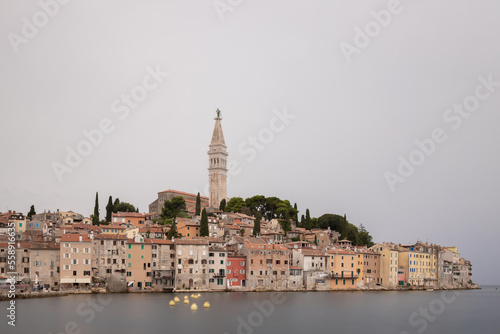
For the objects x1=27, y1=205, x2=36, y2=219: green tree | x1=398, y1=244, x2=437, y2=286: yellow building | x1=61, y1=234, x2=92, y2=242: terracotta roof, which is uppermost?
x1=27, y1=205, x2=36, y2=219: green tree

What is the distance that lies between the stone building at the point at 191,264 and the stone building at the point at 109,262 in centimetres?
642

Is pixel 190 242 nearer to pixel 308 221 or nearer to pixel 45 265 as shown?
pixel 45 265

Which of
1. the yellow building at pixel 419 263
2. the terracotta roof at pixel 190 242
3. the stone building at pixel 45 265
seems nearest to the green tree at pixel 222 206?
the yellow building at pixel 419 263

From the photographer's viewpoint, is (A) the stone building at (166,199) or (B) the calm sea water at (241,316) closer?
(B) the calm sea water at (241,316)

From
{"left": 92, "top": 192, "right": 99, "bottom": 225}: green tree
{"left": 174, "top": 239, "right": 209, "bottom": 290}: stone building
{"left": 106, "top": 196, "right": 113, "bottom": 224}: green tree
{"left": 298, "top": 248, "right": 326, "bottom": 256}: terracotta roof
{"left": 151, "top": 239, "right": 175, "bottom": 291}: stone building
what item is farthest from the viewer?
{"left": 106, "top": 196, "right": 113, "bottom": 224}: green tree

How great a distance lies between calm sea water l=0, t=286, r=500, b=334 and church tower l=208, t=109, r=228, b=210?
186 ft

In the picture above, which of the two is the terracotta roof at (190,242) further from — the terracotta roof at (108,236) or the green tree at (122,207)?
the green tree at (122,207)

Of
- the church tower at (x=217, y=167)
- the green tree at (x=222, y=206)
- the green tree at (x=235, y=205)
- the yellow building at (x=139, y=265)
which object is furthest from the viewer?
the church tower at (x=217, y=167)

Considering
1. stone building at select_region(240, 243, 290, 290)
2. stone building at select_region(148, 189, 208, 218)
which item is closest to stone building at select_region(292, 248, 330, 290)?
stone building at select_region(240, 243, 290, 290)

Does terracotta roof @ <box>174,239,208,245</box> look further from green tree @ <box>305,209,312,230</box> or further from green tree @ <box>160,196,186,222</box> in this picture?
green tree @ <box>305,209,312,230</box>

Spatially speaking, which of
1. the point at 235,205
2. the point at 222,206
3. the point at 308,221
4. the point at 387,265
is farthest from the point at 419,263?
the point at 222,206

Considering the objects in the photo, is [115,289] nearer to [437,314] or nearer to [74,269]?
[74,269]

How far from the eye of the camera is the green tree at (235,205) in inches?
4203

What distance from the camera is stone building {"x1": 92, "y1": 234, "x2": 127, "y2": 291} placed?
63688mm
